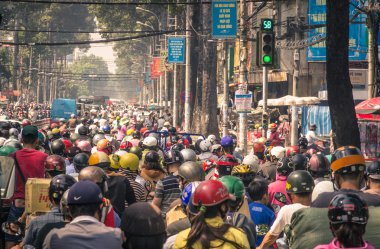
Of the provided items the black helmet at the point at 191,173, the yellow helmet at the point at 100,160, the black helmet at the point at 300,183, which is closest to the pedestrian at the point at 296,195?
the black helmet at the point at 300,183

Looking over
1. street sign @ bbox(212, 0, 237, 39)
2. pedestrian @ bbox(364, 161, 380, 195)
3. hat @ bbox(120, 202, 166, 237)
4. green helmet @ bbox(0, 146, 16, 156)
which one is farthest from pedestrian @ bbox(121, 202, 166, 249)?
street sign @ bbox(212, 0, 237, 39)

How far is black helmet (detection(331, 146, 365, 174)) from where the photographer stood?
23.1ft

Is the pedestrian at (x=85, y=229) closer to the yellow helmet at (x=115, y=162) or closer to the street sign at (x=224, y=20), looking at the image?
the yellow helmet at (x=115, y=162)

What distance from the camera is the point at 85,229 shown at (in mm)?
5500

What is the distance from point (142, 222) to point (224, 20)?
864 inches

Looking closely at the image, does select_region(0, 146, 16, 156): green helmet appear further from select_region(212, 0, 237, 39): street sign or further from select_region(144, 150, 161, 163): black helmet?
select_region(212, 0, 237, 39): street sign

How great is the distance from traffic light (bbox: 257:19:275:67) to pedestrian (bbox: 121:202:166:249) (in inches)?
502

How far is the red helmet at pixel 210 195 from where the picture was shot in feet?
18.2

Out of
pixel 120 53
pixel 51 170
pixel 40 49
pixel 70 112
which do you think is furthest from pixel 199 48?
pixel 120 53

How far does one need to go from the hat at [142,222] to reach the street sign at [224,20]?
21622 millimetres

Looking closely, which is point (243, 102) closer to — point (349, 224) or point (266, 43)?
point (266, 43)

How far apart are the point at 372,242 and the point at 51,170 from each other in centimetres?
430

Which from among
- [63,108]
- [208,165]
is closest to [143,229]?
[208,165]

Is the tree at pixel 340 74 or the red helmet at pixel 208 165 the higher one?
the tree at pixel 340 74
